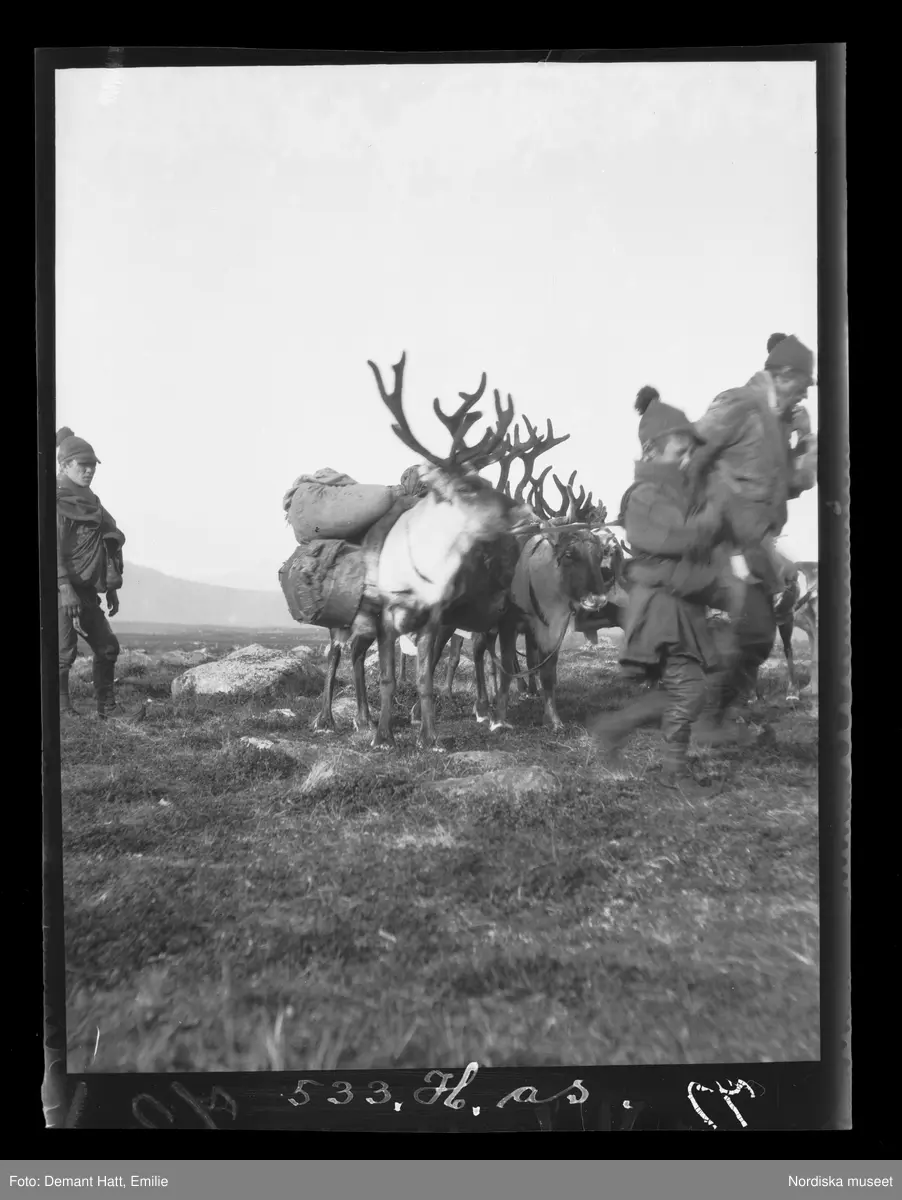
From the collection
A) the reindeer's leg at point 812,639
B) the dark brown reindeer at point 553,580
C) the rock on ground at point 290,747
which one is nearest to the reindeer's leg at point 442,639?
the dark brown reindeer at point 553,580

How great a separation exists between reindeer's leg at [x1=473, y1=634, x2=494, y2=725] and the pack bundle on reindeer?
0.69 feet

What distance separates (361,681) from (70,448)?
1.61 m

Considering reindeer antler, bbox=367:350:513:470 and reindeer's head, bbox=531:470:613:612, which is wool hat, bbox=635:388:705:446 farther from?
reindeer antler, bbox=367:350:513:470

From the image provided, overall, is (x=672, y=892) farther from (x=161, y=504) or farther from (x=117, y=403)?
(x=117, y=403)

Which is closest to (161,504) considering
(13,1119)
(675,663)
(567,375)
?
(567,375)

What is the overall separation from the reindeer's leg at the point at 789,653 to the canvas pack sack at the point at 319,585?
1.87 metres

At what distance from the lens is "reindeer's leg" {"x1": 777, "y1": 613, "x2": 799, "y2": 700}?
362 cm

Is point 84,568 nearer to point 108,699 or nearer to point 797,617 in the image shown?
point 108,699

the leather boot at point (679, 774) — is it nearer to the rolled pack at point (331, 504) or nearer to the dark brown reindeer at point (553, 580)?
the dark brown reindeer at point (553, 580)

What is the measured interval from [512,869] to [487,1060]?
77 cm

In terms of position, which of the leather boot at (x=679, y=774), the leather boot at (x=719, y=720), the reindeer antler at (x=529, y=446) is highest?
the reindeer antler at (x=529, y=446)

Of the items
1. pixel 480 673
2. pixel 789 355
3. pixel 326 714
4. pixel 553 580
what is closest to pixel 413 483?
pixel 553 580

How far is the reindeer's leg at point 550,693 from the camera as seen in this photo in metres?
3.62

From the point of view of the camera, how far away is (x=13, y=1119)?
3570mm
